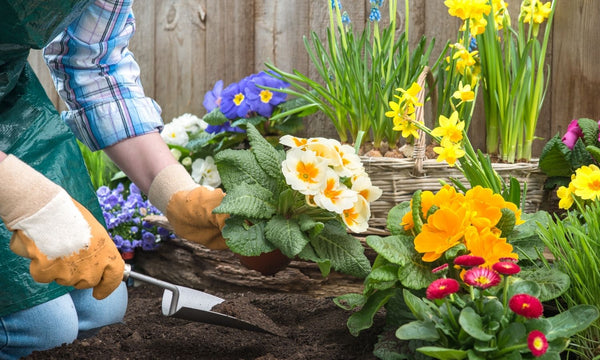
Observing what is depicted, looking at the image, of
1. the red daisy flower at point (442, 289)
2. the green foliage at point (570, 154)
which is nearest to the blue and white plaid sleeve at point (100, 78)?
the red daisy flower at point (442, 289)

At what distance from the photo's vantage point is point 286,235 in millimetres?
1268

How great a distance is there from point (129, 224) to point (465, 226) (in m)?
1.66

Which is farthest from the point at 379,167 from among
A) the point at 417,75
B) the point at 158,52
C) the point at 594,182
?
the point at 158,52

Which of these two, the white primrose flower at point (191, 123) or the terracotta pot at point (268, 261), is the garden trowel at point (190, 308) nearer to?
the terracotta pot at point (268, 261)

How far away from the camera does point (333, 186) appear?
4.18ft

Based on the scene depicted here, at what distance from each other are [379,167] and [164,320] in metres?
0.76

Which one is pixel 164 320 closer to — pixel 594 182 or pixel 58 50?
pixel 58 50

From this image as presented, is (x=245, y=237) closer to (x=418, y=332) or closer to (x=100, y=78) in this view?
(x=418, y=332)

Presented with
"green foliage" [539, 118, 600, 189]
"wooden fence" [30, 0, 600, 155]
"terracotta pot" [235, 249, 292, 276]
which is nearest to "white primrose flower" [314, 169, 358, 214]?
"terracotta pot" [235, 249, 292, 276]

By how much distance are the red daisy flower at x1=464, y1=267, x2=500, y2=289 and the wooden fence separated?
1.47 m

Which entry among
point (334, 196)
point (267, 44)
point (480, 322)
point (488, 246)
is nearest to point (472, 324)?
point (480, 322)

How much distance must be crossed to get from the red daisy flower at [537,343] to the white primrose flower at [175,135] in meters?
2.02

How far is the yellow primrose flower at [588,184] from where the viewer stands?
4.72 ft

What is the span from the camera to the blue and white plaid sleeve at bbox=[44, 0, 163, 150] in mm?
1677
